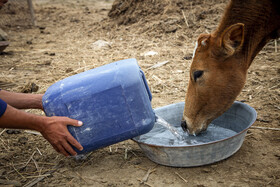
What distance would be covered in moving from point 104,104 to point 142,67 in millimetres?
3093

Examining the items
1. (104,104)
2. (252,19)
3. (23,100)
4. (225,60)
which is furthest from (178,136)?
(23,100)

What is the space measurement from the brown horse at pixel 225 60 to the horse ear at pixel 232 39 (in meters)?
0.04

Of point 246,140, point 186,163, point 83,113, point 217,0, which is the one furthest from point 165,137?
point 217,0

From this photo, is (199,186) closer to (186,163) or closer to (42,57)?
(186,163)

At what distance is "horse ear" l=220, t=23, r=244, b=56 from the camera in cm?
233

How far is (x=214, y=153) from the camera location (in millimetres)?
2303

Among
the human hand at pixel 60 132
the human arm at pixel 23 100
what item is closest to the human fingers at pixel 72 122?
the human hand at pixel 60 132

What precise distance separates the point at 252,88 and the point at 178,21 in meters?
3.67

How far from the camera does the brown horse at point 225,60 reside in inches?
101

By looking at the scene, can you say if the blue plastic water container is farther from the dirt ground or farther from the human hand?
the dirt ground

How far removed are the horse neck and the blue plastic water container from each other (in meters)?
0.98

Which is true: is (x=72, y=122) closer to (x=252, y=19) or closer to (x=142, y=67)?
(x=252, y=19)

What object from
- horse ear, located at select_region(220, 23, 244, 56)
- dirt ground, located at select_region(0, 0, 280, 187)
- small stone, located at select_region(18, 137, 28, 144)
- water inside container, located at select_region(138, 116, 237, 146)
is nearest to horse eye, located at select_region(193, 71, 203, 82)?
horse ear, located at select_region(220, 23, 244, 56)

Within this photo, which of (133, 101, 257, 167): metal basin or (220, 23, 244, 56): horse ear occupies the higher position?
(220, 23, 244, 56): horse ear
